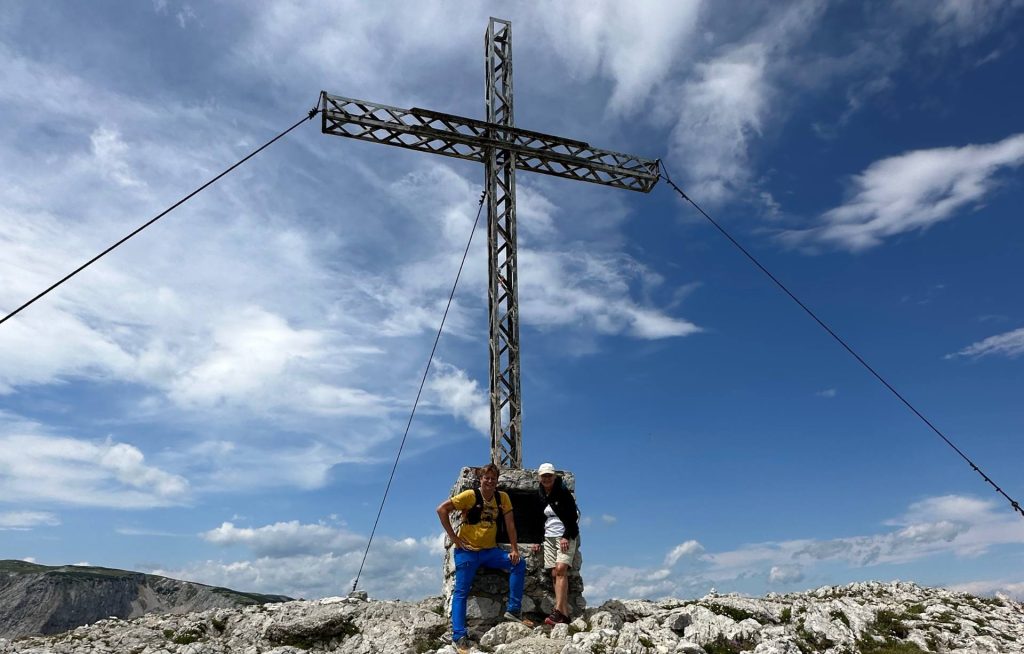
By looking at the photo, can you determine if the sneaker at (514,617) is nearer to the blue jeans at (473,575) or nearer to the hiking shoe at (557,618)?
the blue jeans at (473,575)

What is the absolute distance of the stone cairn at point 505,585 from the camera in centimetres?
1156

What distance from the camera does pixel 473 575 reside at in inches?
429

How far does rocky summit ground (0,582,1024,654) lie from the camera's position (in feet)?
31.9

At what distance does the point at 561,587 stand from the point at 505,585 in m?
1.15

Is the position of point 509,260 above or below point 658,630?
above

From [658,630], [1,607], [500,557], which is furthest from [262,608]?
[1,607]

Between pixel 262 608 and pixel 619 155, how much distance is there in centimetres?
1306

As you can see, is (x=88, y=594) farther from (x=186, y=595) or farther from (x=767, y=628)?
(x=767, y=628)

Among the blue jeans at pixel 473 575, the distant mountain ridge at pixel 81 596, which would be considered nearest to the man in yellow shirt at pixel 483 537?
the blue jeans at pixel 473 575

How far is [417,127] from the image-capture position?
48.9 feet

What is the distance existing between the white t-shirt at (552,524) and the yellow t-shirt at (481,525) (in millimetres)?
1150

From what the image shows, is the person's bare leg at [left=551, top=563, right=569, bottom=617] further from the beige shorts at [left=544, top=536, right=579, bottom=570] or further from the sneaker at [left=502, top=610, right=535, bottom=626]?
the sneaker at [left=502, top=610, right=535, bottom=626]

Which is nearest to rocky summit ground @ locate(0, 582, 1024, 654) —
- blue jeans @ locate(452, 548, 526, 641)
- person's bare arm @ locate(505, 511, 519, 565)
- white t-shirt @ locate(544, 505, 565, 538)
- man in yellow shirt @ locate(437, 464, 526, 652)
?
blue jeans @ locate(452, 548, 526, 641)

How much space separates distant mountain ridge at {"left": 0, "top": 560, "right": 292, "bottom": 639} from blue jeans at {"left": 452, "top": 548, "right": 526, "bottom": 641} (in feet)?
362
